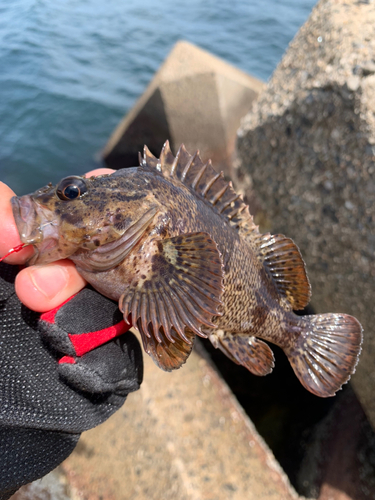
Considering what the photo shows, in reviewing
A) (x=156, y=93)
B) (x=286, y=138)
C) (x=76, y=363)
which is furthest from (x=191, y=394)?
(x=156, y=93)

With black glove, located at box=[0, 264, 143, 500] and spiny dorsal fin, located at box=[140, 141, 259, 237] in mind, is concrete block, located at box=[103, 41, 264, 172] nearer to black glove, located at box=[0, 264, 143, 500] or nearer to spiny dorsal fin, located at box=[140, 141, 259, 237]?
spiny dorsal fin, located at box=[140, 141, 259, 237]

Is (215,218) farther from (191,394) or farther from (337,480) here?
(337,480)

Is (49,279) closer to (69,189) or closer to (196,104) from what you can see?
(69,189)

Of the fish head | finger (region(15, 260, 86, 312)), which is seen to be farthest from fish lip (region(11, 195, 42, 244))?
finger (region(15, 260, 86, 312))

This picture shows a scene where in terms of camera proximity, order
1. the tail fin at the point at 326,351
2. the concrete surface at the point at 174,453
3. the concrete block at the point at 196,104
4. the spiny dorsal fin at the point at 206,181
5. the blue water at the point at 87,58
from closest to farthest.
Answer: the spiny dorsal fin at the point at 206,181 < the tail fin at the point at 326,351 < the concrete surface at the point at 174,453 < the concrete block at the point at 196,104 < the blue water at the point at 87,58

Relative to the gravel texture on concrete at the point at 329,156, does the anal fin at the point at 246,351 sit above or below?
below

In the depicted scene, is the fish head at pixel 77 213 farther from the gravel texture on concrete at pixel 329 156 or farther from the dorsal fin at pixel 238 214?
the gravel texture on concrete at pixel 329 156

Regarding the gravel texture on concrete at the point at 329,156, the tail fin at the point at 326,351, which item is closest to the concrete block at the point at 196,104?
the gravel texture on concrete at the point at 329,156
